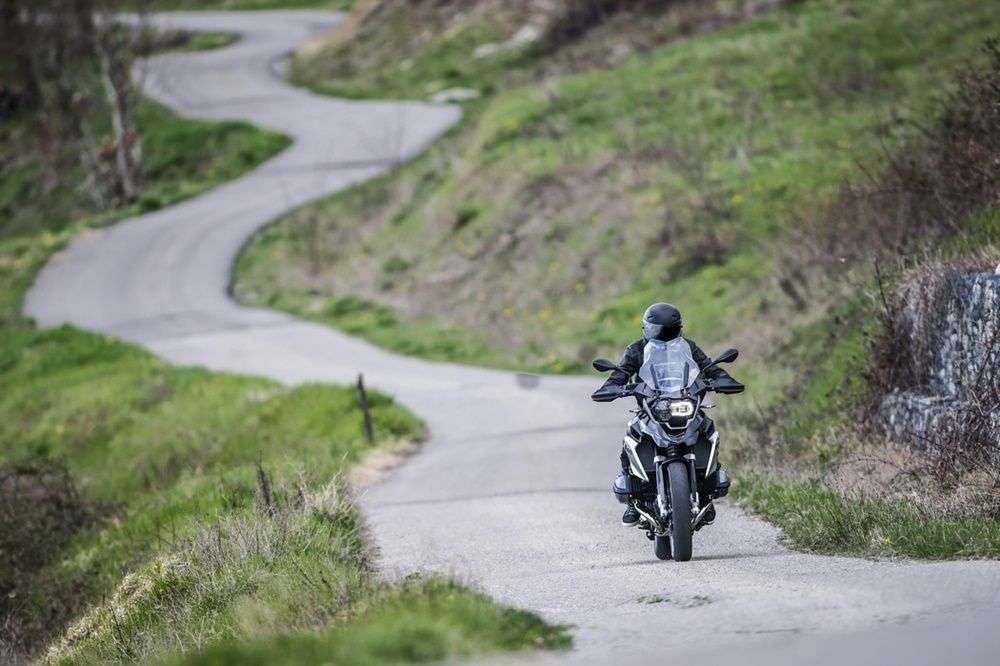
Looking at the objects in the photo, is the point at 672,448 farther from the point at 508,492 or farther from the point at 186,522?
the point at 186,522

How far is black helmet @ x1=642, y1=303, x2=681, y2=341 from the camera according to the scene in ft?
36.5

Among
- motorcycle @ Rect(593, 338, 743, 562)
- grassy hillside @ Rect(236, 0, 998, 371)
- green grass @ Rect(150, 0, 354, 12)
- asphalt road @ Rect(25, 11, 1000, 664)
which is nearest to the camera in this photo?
asphalt road @ Rect(25, 11, 1000, 664)

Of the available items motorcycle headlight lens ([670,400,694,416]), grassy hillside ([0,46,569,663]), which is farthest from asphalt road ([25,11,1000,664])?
motorcycle headlight lens ([670,400,694,416])

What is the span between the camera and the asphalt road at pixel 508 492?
7.59 meters

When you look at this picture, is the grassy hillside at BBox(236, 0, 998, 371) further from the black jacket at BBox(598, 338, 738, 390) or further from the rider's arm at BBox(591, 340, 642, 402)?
the rider's arm at BBox(591, 340, 642, 402)

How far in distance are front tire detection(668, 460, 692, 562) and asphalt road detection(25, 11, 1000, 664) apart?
7.8 inches

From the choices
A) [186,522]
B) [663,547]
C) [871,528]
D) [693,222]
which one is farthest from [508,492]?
[693,222]

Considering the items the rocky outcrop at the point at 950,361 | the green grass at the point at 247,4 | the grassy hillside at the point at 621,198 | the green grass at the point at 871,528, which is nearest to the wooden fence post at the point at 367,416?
the grassy hillside at the point at 621,198

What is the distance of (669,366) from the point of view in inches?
434

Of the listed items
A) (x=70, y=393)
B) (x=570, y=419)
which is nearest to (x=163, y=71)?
(x=70, y=393)

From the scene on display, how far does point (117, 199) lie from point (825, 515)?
39.5 meters

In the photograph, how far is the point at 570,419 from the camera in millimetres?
20781

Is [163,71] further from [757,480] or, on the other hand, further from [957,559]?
[957,559]

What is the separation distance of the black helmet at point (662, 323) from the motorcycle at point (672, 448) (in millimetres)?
54
